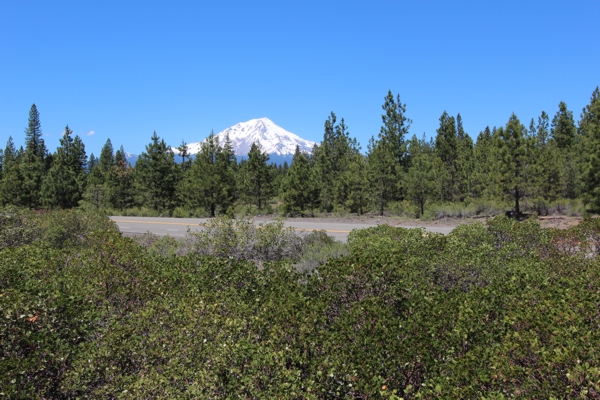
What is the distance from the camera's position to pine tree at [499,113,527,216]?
1869 cm

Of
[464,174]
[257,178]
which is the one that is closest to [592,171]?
[464,174]

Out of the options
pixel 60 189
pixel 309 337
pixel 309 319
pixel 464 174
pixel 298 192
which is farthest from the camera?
pixel 60 189

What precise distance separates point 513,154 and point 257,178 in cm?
1885

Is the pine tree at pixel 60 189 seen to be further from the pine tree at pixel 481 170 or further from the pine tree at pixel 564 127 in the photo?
the pine tree at pixel 564 127

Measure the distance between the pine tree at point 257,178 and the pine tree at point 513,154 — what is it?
18.0 m

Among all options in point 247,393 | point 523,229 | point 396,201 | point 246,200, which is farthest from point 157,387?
point 246,200

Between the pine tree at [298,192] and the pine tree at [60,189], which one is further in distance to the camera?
the pine tree at [60,189]

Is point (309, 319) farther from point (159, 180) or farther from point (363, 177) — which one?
point (159, 180)

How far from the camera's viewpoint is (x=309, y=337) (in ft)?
10.7

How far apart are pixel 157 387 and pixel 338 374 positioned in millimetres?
1291

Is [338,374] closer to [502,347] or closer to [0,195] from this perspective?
[502,347]

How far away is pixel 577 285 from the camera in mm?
4090

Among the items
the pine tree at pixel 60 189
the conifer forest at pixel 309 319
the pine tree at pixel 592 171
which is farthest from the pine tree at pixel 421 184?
the pine tree at pixel 60 189

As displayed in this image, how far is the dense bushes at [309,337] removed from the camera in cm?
281
